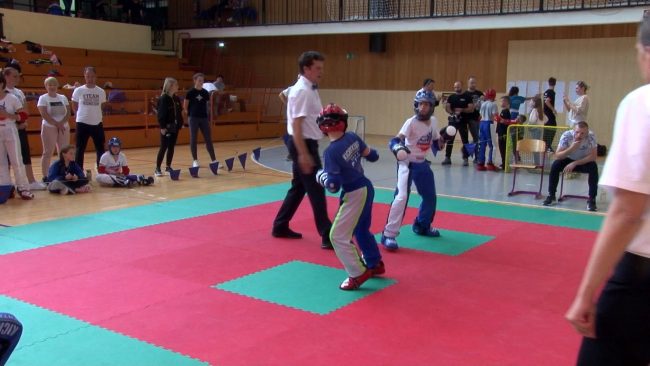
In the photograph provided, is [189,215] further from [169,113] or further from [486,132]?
[486,132]

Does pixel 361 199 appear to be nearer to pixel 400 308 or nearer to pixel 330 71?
pixel 400 308

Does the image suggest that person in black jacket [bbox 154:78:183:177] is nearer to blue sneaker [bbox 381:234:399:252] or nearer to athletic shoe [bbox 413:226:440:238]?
athletic shoe [bbox 413:226:440:238]

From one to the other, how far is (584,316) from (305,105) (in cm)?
409

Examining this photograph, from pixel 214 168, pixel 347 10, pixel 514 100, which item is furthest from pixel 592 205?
pixel 347 10

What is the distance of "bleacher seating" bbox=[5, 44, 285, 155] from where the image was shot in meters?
15.9

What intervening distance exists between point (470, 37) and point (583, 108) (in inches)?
307

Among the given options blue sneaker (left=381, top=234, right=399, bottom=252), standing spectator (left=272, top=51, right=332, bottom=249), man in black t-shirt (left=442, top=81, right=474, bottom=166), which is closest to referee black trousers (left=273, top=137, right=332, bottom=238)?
standing spectator (left=272, top=51, right=332, bottom=249)

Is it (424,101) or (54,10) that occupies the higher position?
(54,10)

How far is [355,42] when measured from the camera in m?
20.7

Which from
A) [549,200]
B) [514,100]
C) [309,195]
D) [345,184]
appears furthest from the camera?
[514,100]

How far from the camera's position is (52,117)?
949 cm

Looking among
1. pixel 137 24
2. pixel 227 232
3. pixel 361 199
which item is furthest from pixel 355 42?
pixel 361 199

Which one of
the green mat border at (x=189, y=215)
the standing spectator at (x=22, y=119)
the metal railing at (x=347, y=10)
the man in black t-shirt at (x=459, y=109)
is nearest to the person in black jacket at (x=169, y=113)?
the green mat border at (x=189, y=215)

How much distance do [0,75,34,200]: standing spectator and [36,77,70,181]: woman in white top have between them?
0.86m
